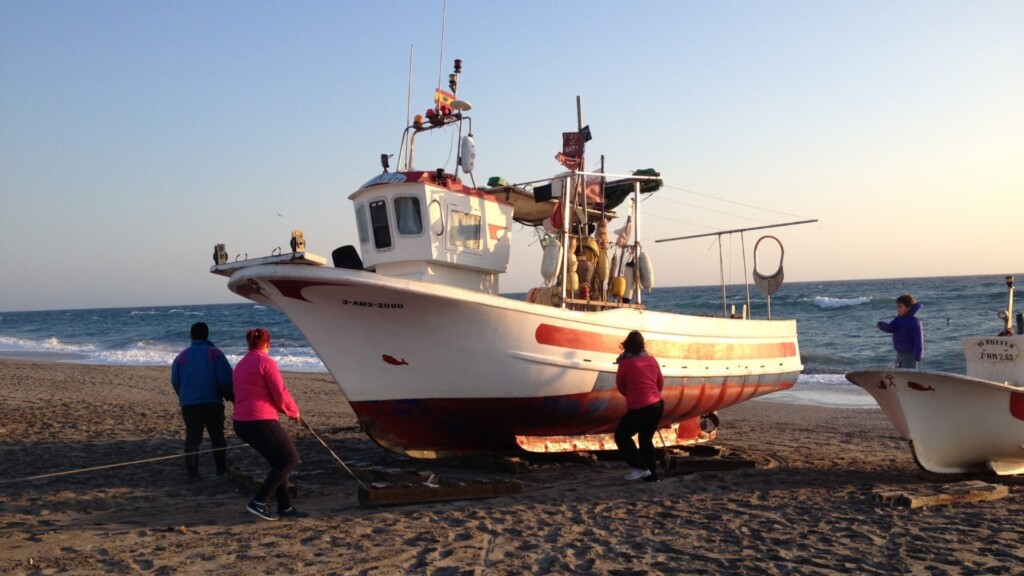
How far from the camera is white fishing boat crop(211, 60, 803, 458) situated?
827 centimetres

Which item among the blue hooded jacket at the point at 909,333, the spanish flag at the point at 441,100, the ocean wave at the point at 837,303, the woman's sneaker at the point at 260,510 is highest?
the spanish flag at the point at 441,100

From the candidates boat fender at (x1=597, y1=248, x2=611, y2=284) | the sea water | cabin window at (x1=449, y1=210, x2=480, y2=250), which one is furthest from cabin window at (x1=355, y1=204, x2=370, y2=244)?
the sea water

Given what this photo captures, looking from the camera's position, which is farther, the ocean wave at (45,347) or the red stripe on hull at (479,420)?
the ocean wave at (45,347)

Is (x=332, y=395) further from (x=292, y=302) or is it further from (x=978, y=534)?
(x=978, y=534)

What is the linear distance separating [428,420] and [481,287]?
6.49 ft

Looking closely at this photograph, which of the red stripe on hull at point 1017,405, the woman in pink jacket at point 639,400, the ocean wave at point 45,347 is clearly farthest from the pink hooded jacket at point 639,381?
the ocean wave at point 45,347

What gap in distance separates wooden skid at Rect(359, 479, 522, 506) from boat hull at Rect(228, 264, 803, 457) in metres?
1.34

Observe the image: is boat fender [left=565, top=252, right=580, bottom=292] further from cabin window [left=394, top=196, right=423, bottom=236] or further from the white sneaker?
the white sneaker

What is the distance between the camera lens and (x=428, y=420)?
8.83 m

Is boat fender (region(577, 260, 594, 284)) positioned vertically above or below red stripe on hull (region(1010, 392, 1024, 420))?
above

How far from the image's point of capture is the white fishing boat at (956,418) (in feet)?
26.1

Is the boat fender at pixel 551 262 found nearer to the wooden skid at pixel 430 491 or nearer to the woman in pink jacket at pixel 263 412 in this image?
the wooden skid at pixel 430 491

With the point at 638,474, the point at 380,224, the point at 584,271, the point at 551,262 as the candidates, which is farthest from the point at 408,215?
the point at 638,474

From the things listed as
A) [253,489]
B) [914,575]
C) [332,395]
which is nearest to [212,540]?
[253,489]
